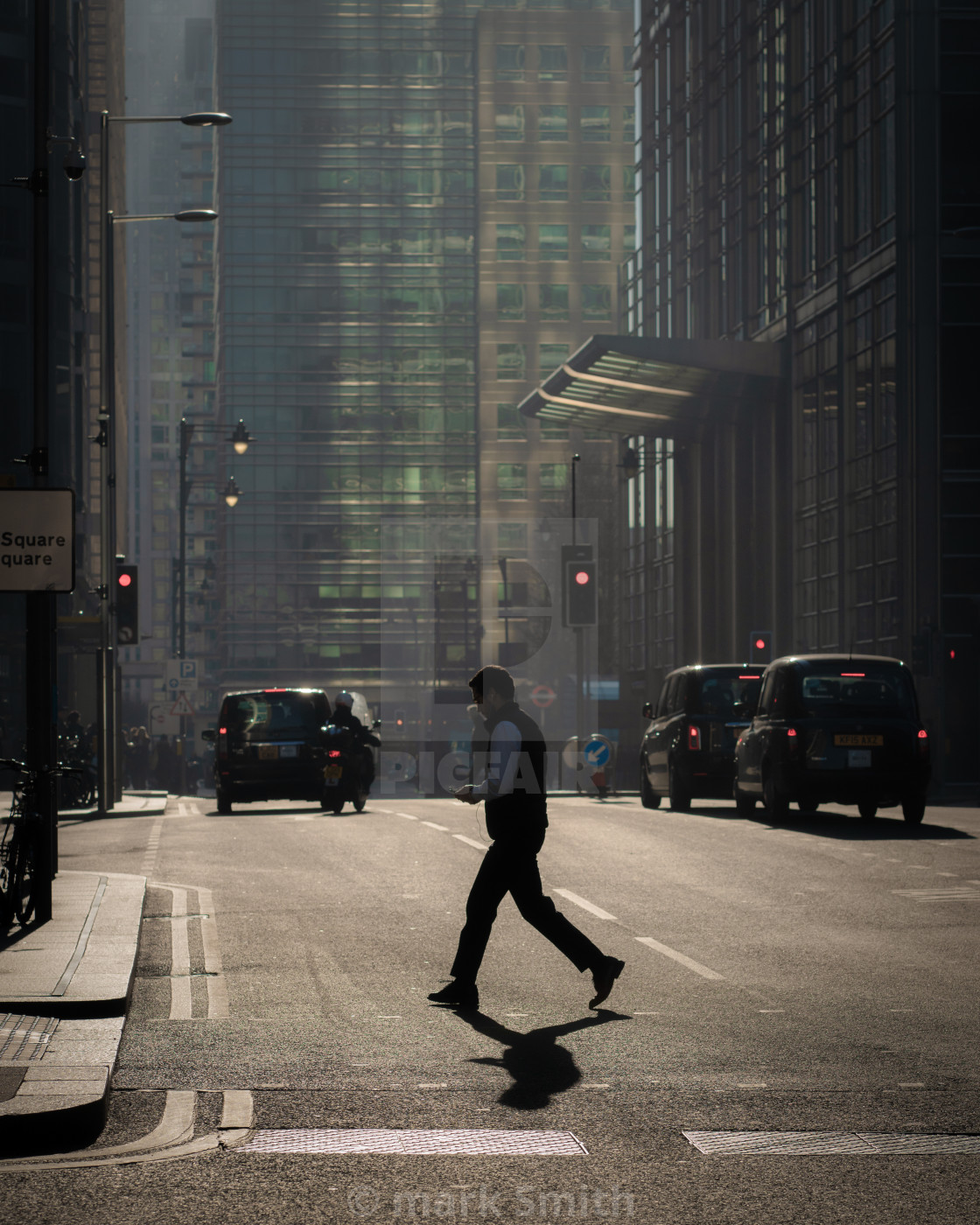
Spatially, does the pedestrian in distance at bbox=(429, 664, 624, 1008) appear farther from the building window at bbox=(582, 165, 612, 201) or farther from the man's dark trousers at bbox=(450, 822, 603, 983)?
the building window at bbox=(582, 165, 612, 201)

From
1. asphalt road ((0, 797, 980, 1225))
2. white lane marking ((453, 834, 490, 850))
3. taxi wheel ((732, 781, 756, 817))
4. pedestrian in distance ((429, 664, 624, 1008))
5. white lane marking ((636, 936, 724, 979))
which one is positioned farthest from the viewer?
taxi wheel ((732, 781, 756, 817))

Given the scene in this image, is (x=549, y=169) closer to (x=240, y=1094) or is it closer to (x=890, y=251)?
(x=890, y=251)

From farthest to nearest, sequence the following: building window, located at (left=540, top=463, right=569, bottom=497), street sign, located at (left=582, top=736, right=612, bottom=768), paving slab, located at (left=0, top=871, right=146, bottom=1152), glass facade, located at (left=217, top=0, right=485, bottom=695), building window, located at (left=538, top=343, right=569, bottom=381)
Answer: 1. glass facade, located at (left=217, top=0, right=485, bottom=695)
2. building window, located at (left=538, top=343, right=569, bottom=381)
3. building window, located at (left=540, top=463, right=569, bottom=497)
4. street sign, located at (left=582, top=736, right=612, bottom=768)
5. paving slab, located at (left=0, top=871, right=146, bottom=1152)

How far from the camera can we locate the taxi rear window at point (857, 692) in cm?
2164

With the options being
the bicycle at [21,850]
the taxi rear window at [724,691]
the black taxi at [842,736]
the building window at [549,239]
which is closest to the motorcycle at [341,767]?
the taxi rear window at [724,691]

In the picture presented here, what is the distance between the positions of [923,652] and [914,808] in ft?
44.6

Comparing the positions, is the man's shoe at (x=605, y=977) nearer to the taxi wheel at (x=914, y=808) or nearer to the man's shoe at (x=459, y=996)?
the man's shoe at (x=459, y=996)

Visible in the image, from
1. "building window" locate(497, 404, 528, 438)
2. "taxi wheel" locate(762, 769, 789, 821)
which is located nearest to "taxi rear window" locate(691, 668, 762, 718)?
"taxi wheel" locate(762, 769, 789, 821)

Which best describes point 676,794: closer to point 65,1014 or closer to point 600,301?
point 65,1014

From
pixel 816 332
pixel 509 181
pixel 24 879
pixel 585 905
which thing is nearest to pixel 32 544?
pixel 24 879

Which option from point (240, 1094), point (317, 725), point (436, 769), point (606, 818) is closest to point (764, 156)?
point (436, 769)

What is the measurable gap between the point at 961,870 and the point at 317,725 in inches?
598

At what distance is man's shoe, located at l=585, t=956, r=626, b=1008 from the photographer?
9.37 metres

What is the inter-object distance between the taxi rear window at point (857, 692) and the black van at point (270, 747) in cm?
976
